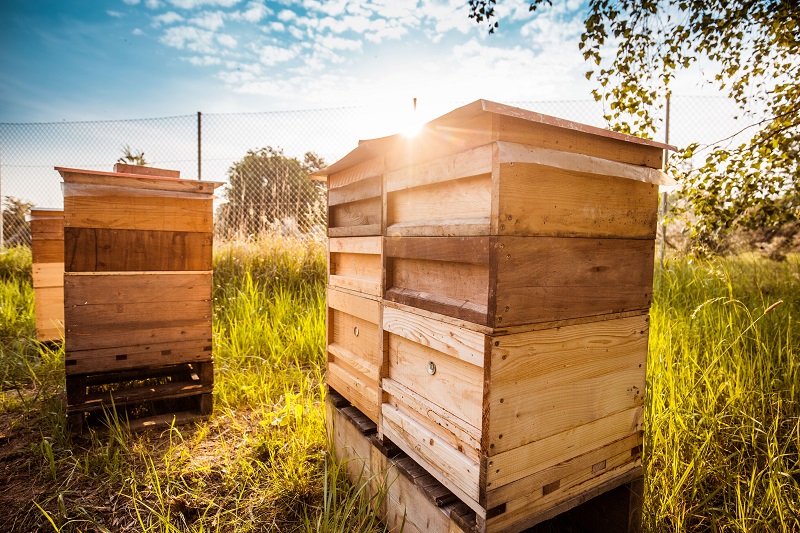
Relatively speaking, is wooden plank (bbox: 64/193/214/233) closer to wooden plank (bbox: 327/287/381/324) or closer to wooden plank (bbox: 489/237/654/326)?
wooden plank (bbox: 327/287/381/324)

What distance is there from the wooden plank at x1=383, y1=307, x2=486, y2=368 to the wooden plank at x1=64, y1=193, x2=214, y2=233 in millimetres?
1827

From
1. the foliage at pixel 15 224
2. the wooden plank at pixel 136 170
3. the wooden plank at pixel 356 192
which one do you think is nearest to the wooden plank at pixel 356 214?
the wooden plank at pixel 356 192

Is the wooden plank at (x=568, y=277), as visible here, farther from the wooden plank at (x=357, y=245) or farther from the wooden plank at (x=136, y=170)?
the wooden plank at (x=136, y=170)

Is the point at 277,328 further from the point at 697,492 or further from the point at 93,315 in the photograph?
the point at 697,492

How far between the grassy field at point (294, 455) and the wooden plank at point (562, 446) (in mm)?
426

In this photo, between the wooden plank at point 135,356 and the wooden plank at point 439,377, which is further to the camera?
the wooden plank at point 135,356

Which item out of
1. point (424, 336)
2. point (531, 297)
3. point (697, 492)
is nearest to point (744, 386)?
point (697, 492)

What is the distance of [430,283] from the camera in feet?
5.68

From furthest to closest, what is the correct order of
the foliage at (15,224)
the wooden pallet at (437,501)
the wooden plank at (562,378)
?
the foliage at (15,224) → the wooden pallet at (437,501) → the wooden plank at (562,378)

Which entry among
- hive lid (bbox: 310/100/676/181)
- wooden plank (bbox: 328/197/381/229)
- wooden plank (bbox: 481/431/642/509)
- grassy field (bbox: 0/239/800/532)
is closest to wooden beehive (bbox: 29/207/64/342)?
grassy field (bbox: 0/239/800/532)

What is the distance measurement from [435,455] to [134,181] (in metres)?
2.56

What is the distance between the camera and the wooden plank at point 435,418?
1.47m

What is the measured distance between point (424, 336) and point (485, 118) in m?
0.84

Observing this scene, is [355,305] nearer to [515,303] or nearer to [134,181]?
[515,303]
